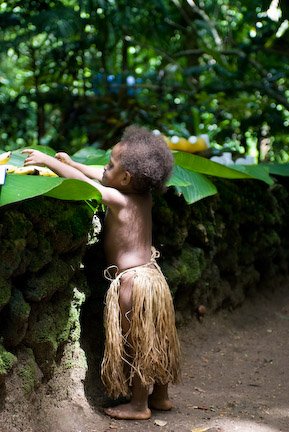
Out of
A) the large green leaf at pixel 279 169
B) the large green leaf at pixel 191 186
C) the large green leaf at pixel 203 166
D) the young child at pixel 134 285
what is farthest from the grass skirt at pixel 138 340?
the large green leaf at pixel 279 169

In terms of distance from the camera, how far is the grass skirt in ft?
7.50

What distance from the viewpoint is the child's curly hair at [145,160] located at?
2.35 m

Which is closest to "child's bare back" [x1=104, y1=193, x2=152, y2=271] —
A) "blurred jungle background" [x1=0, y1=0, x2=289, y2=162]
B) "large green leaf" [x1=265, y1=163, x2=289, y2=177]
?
"large green leaf" [x1=265, y1=163, x2=289, y2=177]

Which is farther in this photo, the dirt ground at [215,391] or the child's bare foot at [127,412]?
the child's bare foot at [127,412]

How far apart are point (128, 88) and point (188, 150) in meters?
2.19

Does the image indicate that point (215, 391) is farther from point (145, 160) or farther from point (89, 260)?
point (145, 160)

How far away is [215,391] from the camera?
2771 millimetres

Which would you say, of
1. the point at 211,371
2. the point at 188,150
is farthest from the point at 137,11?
the point at 211,371

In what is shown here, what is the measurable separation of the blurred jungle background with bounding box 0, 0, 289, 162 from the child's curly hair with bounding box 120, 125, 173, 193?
8.81 feet

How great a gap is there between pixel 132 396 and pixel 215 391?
0.58 m

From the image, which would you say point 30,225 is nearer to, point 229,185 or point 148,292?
point 148,292

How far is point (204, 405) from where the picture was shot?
2551mm

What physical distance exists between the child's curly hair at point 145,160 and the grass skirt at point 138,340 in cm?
34

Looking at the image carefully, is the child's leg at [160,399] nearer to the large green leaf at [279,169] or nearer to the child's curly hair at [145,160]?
the child's curly hair at [145,160]
